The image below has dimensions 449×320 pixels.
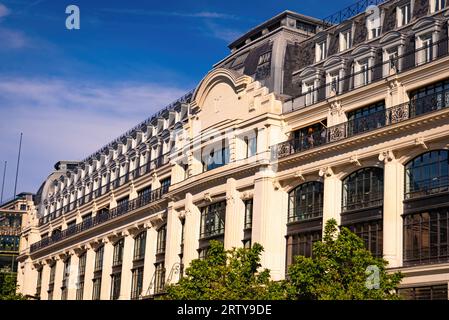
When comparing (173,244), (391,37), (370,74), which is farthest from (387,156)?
(173,244)

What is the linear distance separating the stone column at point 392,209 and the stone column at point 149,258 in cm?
2418

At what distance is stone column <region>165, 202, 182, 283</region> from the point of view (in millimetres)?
56037

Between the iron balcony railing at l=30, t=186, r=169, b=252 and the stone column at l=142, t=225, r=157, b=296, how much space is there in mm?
2329

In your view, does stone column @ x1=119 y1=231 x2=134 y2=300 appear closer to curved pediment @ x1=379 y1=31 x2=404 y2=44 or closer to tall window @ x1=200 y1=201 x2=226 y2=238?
tall window @ x1=200 y1=201 x2=226 y2=238

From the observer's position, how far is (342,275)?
34594mm

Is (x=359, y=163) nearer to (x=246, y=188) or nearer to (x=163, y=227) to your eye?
(x=246, y=188)

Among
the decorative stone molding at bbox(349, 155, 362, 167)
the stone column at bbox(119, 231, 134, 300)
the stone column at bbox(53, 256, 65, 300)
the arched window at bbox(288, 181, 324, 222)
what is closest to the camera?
the decorative stone molding at bbox(349, 155, 362, 167)

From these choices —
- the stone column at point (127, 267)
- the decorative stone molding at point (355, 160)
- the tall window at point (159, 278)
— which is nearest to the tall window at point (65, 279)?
the stone column at point (127, 267)

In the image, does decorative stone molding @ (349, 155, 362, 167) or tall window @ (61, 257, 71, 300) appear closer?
decorative stone molding @ (349, 155, 362, 167)

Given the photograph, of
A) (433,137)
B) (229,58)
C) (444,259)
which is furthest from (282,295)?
(229,58)

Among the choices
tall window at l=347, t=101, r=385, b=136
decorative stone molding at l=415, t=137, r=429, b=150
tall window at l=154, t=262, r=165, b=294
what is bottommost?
tall window at l=154, t=262, r=165, b=294

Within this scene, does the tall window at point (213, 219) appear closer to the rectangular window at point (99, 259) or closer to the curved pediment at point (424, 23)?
the curved pediment at point (424, 23)

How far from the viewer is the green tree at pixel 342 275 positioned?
110 feet

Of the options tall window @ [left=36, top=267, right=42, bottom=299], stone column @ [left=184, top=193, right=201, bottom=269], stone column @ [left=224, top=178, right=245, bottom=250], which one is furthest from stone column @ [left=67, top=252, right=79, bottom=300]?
stone column @ [left=224, top=178, right=245, bottom=250]
